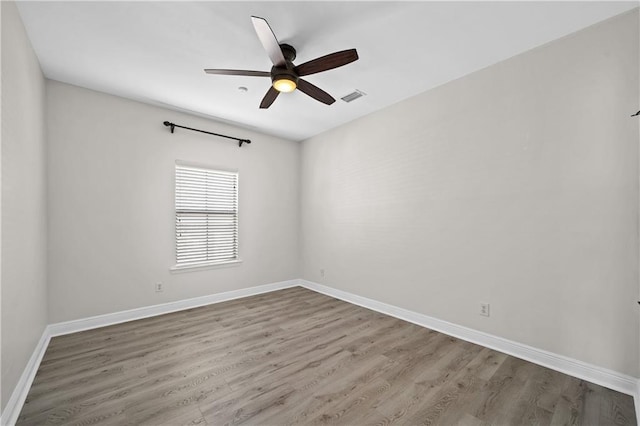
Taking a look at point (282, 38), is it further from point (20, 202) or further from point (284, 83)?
point (20, 202)

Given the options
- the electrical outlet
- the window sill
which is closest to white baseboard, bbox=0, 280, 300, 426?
the window sill

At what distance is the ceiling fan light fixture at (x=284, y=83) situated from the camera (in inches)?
89.4

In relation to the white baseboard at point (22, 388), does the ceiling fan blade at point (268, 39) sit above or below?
above

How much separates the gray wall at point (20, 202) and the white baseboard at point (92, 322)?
9 cm

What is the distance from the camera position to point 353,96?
10.9ft

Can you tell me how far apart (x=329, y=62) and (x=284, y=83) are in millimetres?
440

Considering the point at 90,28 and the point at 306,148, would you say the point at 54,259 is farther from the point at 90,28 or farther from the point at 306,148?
the point at 306,148

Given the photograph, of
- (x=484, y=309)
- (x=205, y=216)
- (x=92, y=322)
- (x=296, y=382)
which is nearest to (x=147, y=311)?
(x=92, y=322)

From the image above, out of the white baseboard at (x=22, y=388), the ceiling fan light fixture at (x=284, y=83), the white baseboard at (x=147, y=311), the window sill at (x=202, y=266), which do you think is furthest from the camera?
the window sill at (x=202, y=266)

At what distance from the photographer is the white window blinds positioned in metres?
3.83

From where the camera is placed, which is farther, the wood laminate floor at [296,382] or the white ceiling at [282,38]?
the white ceiling at [282,38]

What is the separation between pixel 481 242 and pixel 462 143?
41.8 inches

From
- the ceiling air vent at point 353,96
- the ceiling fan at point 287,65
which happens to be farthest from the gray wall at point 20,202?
the ceiling air vent at point 353,96

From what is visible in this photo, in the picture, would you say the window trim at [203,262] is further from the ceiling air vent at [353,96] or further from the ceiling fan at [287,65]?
the ceiling air vent at [353,96]
